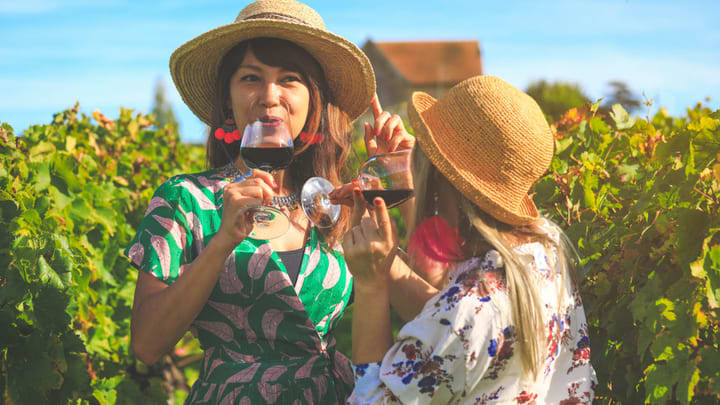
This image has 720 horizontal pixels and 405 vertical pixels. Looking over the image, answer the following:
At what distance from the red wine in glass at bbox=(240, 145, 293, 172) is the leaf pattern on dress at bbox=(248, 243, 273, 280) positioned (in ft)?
1.04

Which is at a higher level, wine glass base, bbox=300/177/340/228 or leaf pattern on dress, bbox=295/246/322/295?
wine glass base, bbox=300/177/340/228

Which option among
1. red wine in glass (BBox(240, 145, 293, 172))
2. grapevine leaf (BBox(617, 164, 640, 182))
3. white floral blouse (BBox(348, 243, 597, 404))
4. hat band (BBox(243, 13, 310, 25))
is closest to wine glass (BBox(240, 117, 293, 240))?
red wine in glass (BBox(240, 145, 293, 172))

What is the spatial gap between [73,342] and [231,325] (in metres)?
0.85

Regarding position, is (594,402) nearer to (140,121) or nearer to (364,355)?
(364,355)

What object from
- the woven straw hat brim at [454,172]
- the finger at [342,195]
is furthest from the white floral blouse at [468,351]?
the finger at [342,195]

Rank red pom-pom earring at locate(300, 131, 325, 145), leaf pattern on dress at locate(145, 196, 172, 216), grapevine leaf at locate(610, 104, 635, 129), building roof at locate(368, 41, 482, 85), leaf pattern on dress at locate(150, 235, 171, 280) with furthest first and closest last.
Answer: building roof at locate(368, 41, 482, 85), grapevine leaf at locate(610, 104, 635, 129), red pom-pom earring at locate(300, 131, 325, 145), leaf pattern on dress at locate(145, 196, 172, 216), leaf pattern on dress at locate(150, 235, 171, 280)

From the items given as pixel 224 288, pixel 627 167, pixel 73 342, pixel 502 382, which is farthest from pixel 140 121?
pixel 502 382

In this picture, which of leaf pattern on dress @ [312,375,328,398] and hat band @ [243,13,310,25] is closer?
leaf pattern on dress @ [312,375,328,398]

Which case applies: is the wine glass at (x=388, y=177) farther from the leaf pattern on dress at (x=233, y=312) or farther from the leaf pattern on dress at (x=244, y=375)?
the leaf pattern on dress at (x=244, y=375)

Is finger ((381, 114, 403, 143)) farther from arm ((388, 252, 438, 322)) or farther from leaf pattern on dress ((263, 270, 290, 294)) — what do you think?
leaf pattern on dress ((263, 270, 290, 294))

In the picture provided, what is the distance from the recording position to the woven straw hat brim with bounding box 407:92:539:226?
6.55 ft

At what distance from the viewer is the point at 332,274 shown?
268 centimetres

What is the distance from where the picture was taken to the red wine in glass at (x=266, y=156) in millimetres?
2389

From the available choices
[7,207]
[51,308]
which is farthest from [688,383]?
[7,207]
